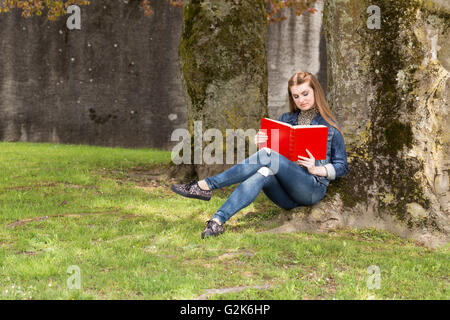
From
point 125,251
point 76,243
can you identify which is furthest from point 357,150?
point 76,243

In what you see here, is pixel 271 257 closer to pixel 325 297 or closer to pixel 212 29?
pixel 325 297

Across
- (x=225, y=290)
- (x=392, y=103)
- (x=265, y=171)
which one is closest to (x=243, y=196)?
(x=265, y=171)

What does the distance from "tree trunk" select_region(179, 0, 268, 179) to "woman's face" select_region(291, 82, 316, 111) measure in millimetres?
2979

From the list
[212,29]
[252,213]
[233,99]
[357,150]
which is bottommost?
[252,213]

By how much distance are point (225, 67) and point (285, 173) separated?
3634 mm

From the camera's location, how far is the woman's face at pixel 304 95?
190 inches

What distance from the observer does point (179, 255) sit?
4121 millimetres

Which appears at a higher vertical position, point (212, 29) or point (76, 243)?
point (212, 29)

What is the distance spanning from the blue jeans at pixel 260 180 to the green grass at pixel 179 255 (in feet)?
1.21

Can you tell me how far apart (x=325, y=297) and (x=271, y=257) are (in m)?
0.87

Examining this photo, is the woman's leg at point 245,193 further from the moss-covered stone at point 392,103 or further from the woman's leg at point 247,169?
the moss-covered stone at point 392,103

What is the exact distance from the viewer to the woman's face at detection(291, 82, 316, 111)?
4832 millimetres

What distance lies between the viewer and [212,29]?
7879 millimetres

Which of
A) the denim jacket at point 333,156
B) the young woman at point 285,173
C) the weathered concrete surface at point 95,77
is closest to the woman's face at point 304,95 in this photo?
the young woman at point 285,173
